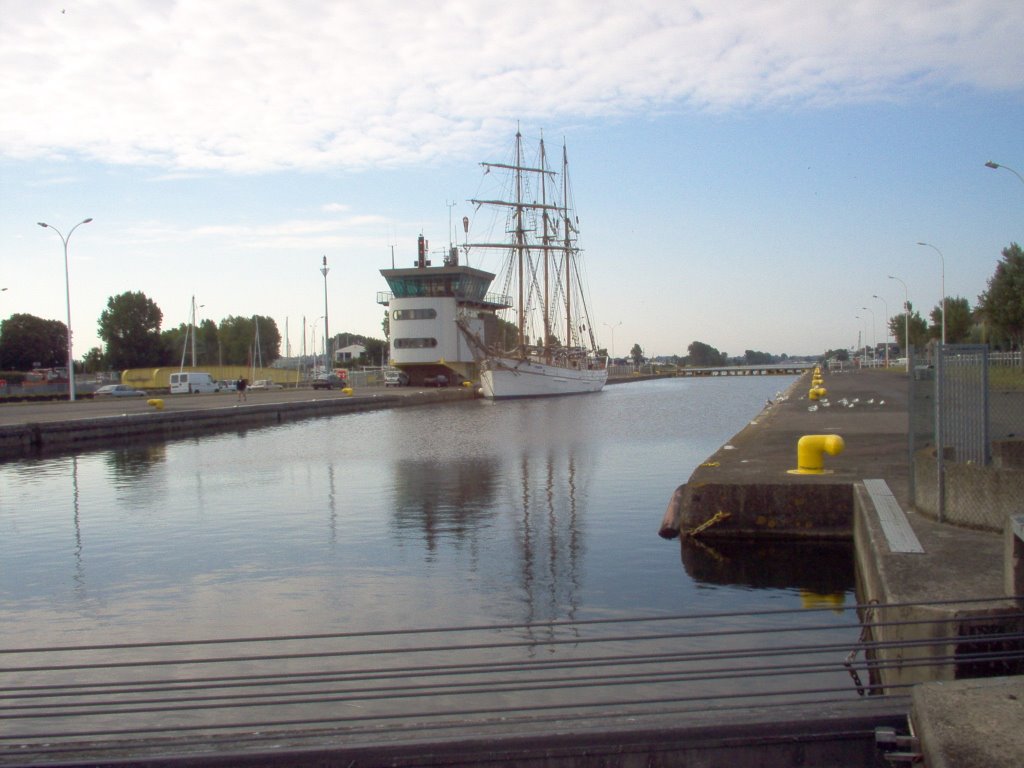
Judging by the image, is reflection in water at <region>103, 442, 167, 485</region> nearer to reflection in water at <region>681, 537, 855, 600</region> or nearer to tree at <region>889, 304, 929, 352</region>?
reflection in water at <region>681, 537, 855, 600</region>

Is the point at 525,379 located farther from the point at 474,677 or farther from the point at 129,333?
the point at 474,677

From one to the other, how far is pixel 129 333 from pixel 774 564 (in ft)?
379

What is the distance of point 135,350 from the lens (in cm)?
11531

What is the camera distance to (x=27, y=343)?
104m

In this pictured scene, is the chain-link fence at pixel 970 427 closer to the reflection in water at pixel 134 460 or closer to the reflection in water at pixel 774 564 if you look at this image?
the reflection in water at pixel 774 564

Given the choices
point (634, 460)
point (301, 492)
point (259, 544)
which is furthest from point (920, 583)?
point (634, 460)

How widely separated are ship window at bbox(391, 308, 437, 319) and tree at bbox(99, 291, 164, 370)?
4958cm

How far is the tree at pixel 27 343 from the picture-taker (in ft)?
338

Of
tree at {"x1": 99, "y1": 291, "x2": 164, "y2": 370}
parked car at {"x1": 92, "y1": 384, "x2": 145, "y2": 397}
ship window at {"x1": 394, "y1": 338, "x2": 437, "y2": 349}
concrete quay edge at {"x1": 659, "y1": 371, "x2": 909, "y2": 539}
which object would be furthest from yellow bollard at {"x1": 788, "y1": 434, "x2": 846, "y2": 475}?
tree at {"x1": 99, "y1": 291, "x2": 164, "y2": 370}

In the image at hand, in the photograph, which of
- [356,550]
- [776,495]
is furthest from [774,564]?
[356,550]

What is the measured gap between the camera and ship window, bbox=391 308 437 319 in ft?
265

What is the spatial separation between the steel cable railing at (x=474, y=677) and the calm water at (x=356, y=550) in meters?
0.87

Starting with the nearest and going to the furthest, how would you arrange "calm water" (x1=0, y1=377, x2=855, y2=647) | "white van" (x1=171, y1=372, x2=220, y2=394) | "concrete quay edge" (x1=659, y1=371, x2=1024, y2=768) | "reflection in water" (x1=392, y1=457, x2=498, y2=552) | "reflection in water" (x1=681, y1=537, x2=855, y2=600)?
1. "concrete quay edge" (x1=659, y1=371, x2=1024, y2=768)
2. "calm water" (x1=0, y1=377, x2=855, y2=647)
3. "reflection in water" (x1=681, y1=537, x2=855, y2=600)
4. "reflection in water" (x1=392, y1=457, x2=498, y2=552)
5. "white van" (x1=171, y1=372, x2=220, y2=394)

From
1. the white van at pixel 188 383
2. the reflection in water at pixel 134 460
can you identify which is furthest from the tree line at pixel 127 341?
the reflection in water at pixel 134 460
